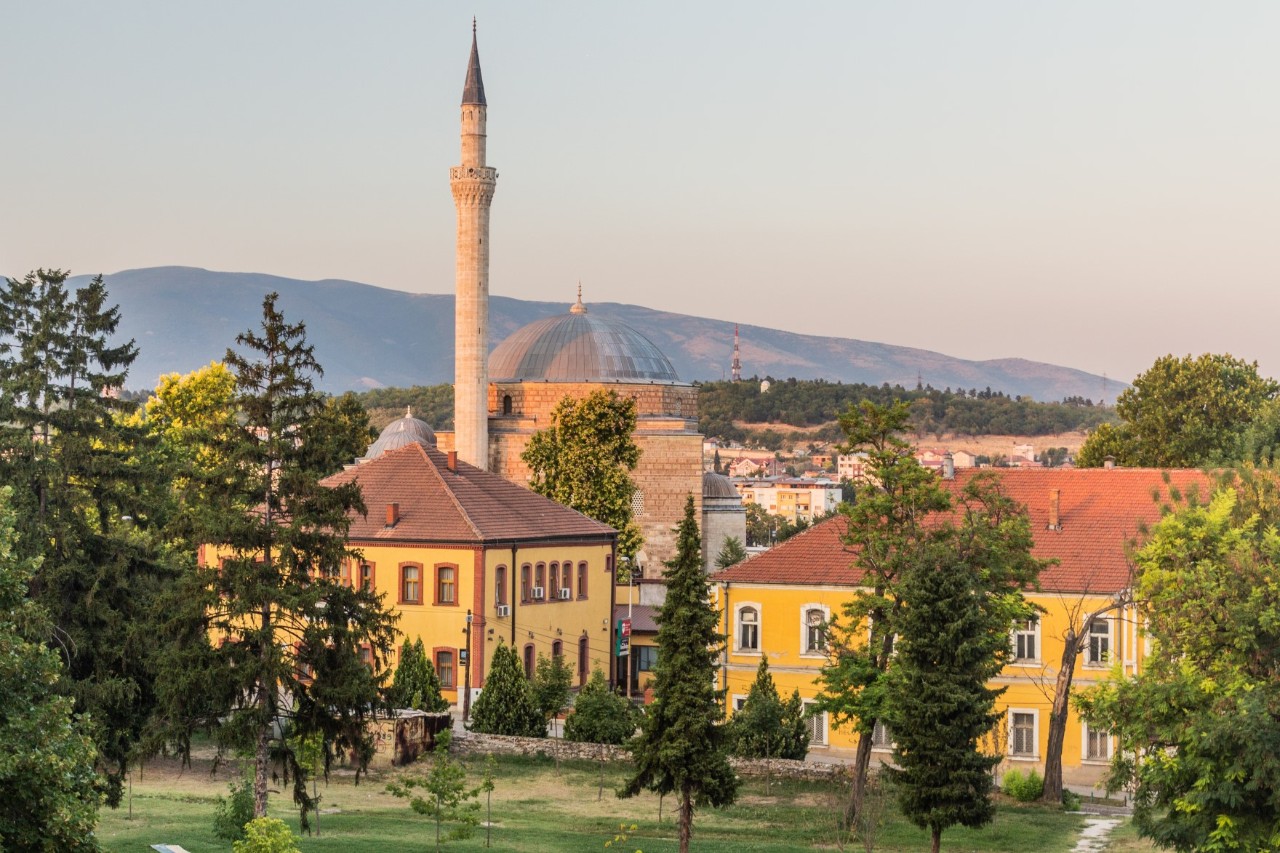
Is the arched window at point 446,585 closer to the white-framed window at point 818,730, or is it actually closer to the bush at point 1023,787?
the white-framed window at point 818,730

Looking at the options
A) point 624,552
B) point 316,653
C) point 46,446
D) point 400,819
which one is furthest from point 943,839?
point 624,552

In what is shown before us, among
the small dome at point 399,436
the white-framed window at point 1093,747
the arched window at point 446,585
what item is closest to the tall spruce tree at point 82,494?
the arched window at point 446,585

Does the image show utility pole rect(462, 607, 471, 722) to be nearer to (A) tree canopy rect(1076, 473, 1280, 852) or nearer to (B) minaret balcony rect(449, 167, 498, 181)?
(A) tree canopy rect(1076, 473, 1280, 852)

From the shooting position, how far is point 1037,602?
4112 centimetres

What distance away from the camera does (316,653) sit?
91.4ft

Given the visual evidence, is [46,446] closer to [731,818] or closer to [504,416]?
[731,818]

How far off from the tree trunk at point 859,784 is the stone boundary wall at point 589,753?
141 inches

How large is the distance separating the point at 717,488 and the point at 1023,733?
40.5m

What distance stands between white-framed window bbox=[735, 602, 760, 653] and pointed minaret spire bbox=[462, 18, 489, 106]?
122 feet

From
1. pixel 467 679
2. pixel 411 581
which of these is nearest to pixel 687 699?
pixel 467 679

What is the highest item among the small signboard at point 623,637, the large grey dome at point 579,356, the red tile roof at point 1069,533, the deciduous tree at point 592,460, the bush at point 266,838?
the large grey dome at point 579,356

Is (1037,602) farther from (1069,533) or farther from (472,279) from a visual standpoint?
(472,279)

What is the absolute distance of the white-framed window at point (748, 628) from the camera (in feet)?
143

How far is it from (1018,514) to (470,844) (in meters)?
12.9
